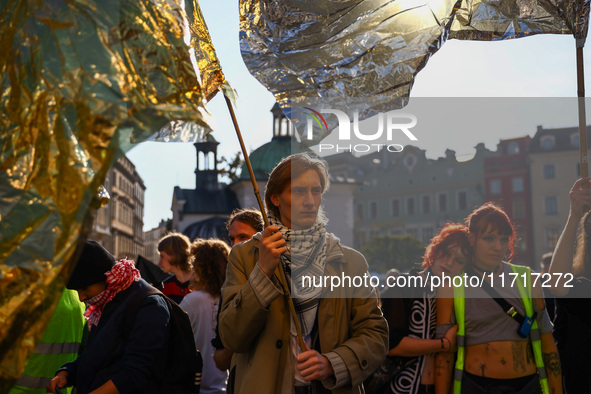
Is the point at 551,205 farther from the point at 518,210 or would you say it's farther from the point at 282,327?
the point at 282,327

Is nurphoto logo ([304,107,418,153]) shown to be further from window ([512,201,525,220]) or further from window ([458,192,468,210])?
window ([512,201,525,220])

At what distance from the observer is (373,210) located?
3488 mm

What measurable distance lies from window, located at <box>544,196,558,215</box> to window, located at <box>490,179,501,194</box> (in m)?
0.27

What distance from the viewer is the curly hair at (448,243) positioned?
3.79 meters

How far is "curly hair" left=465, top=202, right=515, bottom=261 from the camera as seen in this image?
3.67 metres

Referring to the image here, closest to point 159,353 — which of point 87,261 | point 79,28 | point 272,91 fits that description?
point 87,261

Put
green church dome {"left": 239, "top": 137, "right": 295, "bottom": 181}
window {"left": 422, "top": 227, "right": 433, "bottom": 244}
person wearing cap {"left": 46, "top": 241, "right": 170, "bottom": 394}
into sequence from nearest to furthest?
person wearing cap {"left": 46, "top": 241, "right": 170, "bottom": 394}
window {"left": 422, "top": 227, "right": 433, "bottom": 244}
green church dome {"left": 239, "top": 137, "right": 295, "bottom": 181}

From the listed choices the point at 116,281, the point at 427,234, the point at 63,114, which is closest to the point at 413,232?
the point at 427,234

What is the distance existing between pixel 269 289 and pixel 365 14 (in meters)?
1.22

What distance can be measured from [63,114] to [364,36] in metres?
1.64

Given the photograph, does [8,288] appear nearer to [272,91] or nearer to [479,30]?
[272,91]

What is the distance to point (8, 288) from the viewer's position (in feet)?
5.07

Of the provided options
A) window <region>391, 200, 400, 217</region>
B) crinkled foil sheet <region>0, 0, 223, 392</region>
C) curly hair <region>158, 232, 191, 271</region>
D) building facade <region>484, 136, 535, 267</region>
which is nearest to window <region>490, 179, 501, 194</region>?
building facade <region>484, 136, 535, 267</region>

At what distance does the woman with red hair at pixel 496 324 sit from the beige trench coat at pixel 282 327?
3.00 ft
